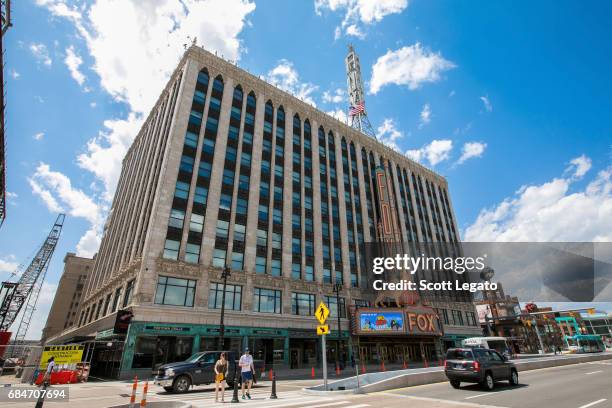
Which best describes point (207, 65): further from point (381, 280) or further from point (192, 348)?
point (381, 280)

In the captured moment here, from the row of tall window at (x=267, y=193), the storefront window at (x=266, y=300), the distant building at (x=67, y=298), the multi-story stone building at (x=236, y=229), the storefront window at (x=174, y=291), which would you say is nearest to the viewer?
the storefront window at (x=174, y=291)

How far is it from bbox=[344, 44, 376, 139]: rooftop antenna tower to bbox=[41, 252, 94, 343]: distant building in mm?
90117

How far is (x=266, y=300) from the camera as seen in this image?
34.9 meters

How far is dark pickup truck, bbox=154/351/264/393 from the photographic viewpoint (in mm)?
15641

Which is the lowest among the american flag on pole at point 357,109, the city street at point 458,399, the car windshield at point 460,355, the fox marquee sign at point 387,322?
the city street at point 458,399

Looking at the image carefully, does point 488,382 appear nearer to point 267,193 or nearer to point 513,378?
point 513,378

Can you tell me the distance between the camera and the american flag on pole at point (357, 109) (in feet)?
205

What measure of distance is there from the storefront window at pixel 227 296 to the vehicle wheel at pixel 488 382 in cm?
2384

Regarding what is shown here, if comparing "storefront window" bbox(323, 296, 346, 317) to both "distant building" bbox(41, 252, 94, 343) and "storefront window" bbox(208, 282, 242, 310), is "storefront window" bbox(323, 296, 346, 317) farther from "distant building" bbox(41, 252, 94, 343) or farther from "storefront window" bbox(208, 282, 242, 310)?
"distant building" bbox(41, 252, 94, 343)

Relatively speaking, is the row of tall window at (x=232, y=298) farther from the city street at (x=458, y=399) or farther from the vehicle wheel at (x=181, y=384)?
the city street at (x=458, y=399)

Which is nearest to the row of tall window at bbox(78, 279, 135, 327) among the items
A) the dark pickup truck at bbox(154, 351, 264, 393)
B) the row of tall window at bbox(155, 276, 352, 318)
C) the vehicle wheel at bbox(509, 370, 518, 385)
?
the row of tall window at bbox(155, 276, 352, 318)

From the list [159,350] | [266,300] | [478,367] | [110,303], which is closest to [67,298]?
[110,303]

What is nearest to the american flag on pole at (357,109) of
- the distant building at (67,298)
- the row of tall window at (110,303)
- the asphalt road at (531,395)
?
the row of tall window at (110,303)

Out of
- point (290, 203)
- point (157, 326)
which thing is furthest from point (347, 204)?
point (157, 326)
